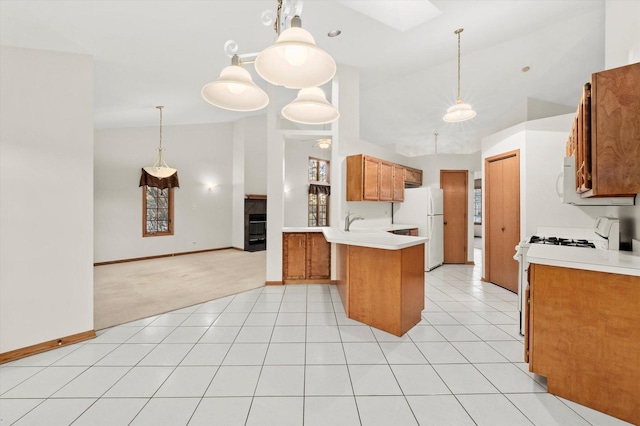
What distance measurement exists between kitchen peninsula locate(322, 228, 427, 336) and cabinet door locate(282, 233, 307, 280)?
148cm

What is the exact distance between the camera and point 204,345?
8.08 ft

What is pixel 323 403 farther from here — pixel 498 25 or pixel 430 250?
pixel 498 25

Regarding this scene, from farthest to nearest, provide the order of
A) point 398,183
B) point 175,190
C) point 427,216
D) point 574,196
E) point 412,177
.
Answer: point 175,190
point 412,177
point 398,183
point 427,216
point 574,196

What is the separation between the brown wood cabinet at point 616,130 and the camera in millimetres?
1598

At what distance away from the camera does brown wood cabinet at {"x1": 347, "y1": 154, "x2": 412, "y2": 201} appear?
14.8 ft

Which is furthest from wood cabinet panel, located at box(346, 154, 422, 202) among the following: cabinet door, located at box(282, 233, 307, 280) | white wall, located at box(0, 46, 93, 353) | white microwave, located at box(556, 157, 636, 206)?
white wall, located at box(0, 46, 93, 353)

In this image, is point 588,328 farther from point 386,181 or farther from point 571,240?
point 386,181

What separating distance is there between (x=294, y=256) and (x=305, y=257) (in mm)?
194

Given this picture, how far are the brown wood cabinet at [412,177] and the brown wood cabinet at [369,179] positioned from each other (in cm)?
75

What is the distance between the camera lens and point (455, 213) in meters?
6.19

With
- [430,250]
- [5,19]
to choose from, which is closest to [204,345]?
[5,19]

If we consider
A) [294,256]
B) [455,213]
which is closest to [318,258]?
[294,256]

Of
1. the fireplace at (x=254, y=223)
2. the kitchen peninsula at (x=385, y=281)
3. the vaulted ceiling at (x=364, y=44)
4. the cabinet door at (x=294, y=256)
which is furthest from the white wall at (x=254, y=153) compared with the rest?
the kitchen peninsula at (x=385, y=281)

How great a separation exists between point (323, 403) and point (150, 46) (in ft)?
13.1
